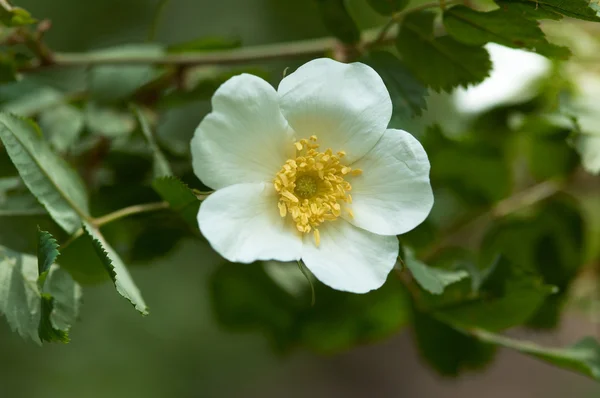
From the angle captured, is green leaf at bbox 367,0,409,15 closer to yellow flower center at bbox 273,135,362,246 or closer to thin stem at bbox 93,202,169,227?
yellow flower center at bbox 273,135,362,246

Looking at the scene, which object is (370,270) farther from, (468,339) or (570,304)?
(570,304)

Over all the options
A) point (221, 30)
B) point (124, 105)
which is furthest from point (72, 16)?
point (124, 105)

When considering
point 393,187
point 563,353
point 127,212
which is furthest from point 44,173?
point 563,353

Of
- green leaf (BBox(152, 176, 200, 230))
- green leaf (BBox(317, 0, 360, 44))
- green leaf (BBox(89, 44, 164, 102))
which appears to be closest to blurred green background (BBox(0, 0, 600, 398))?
green leaf (BBox(89, 44, 164, 102))

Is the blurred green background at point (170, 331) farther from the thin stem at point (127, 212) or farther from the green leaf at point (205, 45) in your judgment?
the thin stem at point (127, 212)

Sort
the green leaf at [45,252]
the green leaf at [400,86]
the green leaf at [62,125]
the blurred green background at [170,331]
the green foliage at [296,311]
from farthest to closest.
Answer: the blurred green background at [170,331] → the green foliage at [296,311] → the green leaf at [62,125] → the green leaf at [400,86] → the green leaf at [45,252]

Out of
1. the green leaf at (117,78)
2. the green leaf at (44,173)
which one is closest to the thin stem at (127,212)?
the green leaf at (44,173)

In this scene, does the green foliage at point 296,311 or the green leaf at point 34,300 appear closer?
the green leaf at point 34,300
